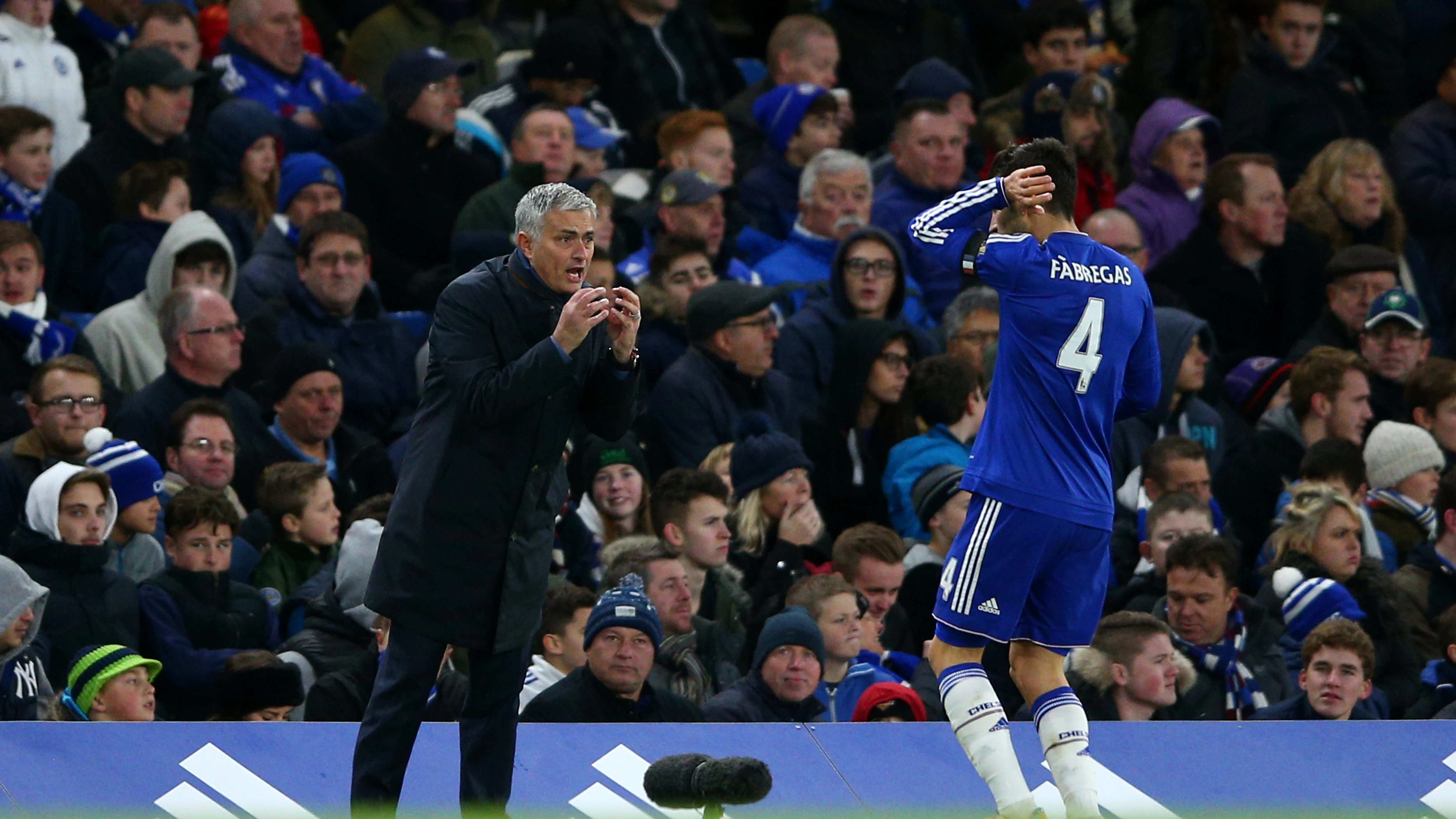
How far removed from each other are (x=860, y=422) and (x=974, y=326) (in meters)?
0.85

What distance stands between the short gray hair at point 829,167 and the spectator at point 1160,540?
3174mm

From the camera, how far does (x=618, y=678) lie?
27.3ft

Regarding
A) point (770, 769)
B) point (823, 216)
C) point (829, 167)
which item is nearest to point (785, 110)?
point (829, 167)

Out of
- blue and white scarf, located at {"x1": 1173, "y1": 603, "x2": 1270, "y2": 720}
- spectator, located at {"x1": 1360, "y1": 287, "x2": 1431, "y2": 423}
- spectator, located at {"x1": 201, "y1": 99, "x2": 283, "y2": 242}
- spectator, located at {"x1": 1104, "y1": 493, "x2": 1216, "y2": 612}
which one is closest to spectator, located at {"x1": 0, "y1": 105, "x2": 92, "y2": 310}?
spectator, located at {"x1": 201, "y1": 99, "x2": 283, "y2": 242}

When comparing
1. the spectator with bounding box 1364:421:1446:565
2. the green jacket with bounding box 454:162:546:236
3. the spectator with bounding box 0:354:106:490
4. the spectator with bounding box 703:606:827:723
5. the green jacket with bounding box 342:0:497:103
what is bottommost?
the spectator with bounding box 703:606:827:723

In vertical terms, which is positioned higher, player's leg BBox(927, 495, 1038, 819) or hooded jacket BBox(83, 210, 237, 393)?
hooded jacket BBox(83, 210, 237, 393)

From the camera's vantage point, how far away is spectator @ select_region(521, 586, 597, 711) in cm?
880

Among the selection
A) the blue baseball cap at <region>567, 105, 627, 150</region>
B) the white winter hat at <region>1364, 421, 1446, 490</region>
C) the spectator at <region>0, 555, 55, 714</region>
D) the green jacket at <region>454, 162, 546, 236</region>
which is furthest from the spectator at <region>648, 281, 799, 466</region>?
the spectator at <region>0, 555, 55, 714</region>

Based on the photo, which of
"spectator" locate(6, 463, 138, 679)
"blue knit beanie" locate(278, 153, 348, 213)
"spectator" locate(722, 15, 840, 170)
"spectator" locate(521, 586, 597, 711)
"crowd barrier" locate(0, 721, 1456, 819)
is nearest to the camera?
"crowd barrier" locate(0, 721, 1456, 819)

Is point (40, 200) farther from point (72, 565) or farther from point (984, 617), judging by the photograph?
point (984, 617)

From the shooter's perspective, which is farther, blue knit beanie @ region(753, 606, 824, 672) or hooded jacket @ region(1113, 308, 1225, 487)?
hooded jacket @ region(1113, 308, 1225, 487)

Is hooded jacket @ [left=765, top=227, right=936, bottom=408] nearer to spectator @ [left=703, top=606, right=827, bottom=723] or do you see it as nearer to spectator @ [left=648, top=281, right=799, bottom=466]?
spectator @ [left=648, top=281, right=799, bottom=466]

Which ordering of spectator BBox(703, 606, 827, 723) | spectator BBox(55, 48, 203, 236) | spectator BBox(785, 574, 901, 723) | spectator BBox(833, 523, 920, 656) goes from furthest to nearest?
1. spectator BBox(55, 48, 203, 236)
2. spectator BBox(833, 523, 920, 656)
3. spectator BBox(785, 574, 901, 723)
4. spectator BBox(703, 606, 827, 723)

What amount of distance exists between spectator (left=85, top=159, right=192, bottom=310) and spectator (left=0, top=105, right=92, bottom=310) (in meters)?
0.16
